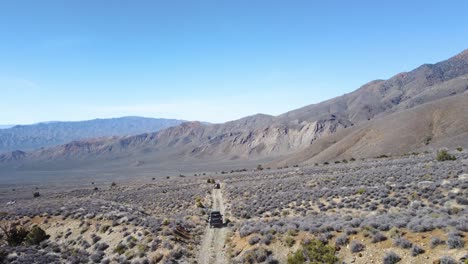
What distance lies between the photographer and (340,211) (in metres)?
19.0

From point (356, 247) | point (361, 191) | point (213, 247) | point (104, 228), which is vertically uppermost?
point (356, 247)

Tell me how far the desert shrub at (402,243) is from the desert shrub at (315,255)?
2098 mm

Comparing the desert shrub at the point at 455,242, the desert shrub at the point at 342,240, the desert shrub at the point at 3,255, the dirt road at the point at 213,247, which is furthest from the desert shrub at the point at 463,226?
the desert shrub at the point at 3,255

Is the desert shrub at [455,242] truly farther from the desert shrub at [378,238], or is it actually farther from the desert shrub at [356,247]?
the desert shrub at [356,247]

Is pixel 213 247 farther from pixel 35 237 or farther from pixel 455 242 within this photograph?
pixel 35 237

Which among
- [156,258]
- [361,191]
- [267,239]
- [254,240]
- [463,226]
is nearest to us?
[463,226]

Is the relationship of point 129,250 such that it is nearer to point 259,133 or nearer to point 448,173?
point 448,173

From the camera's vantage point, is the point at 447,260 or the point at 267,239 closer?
the point at 447,260

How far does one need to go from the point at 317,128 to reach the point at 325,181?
4567 inches

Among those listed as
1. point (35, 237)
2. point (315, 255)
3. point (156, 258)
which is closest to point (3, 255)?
point (35, 237)

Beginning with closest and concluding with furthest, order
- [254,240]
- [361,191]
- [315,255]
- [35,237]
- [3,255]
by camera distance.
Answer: [315,255], [254,240], [3,255], [35,237], [361,191]

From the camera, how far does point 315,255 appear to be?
1145cm

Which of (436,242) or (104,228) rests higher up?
(436,242)

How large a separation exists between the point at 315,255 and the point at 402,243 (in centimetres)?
299
